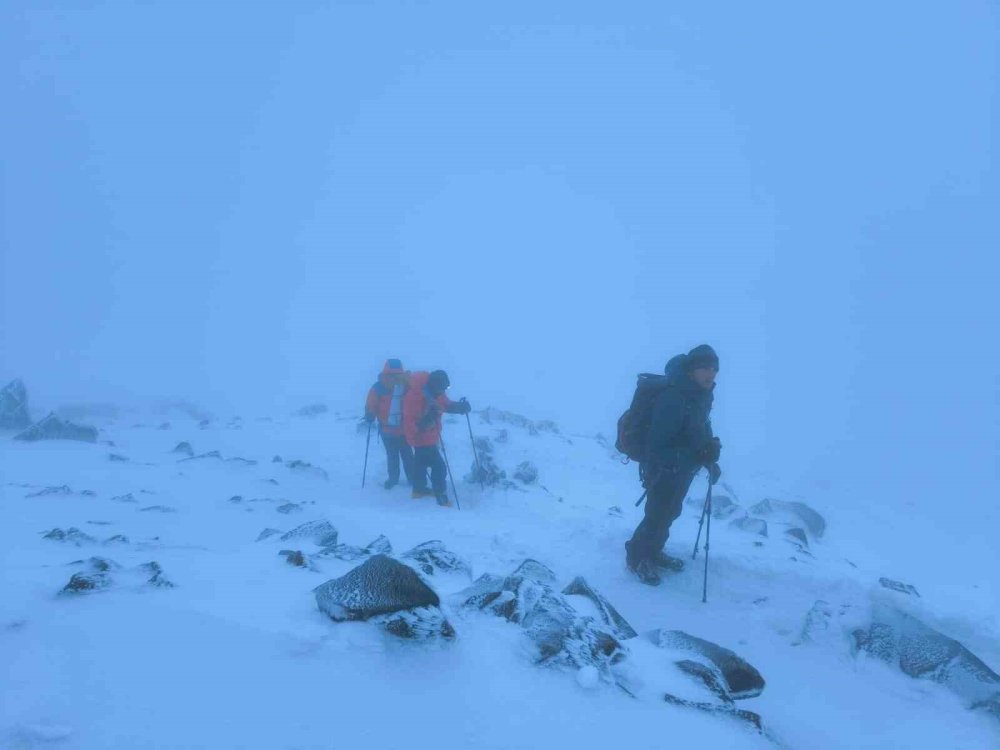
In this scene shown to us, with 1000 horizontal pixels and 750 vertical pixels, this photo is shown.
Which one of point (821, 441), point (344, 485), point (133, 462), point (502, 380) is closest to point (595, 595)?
point (344, 485)

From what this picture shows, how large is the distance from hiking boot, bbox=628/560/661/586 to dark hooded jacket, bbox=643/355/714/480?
4.01ft

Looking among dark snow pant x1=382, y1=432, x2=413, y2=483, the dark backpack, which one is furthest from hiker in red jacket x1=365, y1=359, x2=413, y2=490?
the dark backpack

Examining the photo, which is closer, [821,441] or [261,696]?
[261,696]

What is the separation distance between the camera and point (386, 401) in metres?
13.6

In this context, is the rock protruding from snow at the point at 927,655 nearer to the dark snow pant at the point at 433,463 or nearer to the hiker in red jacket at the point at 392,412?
the dark snow pant at the point at 433,463

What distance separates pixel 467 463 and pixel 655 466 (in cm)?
975

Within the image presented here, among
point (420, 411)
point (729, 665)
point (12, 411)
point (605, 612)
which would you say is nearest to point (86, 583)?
point (605, 612)

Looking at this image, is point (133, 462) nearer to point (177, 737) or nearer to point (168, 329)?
point (177, 737)

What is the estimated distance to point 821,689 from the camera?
4.84m

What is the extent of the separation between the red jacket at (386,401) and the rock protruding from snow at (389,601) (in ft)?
31.0

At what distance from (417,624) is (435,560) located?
209cm

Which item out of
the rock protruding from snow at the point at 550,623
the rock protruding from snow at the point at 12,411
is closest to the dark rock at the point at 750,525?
the rock protruding from snow at the point at 550,623

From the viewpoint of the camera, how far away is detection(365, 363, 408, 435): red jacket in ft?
43.8

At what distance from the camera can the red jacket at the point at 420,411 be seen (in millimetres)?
12648
